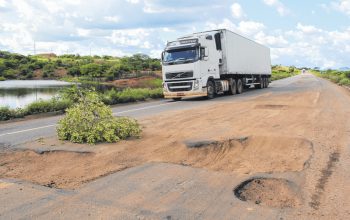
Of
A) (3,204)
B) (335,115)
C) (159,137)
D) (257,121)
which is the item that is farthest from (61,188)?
(335,115)

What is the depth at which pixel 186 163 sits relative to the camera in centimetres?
626

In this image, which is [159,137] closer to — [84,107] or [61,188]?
[84,107]

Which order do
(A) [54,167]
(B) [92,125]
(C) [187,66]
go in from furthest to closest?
(C) [187,66] → (B) [92,125] → (A) [54,167]

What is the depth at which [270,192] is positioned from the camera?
488 centimetres

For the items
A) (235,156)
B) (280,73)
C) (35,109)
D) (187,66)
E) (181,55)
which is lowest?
(235,156)

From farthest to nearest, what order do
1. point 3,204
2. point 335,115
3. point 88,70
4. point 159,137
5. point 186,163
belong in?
point 88,70
point 335,115
point 159,137
point 186,163
point 3,204

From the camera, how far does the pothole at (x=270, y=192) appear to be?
14.7ft

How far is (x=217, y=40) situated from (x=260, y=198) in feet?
62.2

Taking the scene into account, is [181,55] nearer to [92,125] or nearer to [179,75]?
[179,75]

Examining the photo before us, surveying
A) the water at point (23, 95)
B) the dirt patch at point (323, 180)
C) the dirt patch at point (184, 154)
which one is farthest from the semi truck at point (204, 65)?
the dirt patch at point (323, 180)

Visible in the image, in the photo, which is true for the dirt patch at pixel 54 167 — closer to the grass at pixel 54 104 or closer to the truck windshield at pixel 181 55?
the grass at pixel 54 104

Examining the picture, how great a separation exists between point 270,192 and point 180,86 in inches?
630

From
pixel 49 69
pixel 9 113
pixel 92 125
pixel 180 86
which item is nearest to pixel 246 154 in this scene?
pixel 92 125

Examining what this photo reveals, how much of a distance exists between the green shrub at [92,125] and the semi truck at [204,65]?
11862mm
